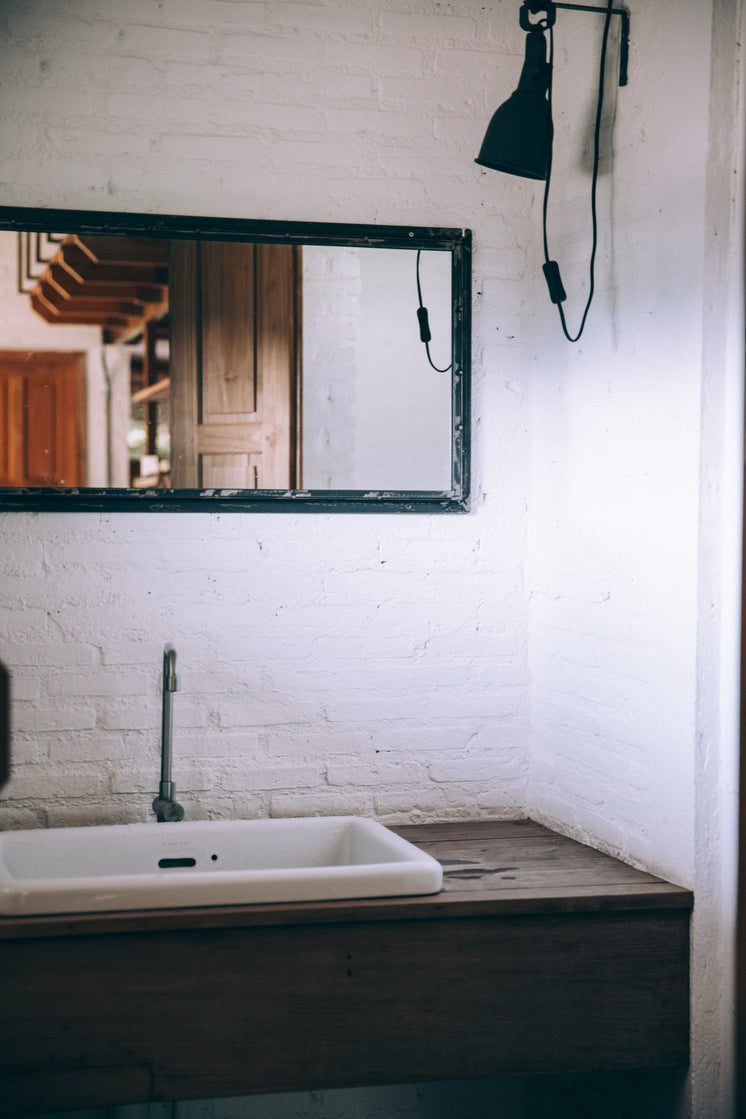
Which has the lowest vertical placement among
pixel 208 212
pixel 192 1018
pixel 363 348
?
pixel 192 1018

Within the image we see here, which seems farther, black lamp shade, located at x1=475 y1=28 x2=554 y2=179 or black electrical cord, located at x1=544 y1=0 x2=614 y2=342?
black electrical cord, located at x1=544 y1=0 x2=614 y2=342

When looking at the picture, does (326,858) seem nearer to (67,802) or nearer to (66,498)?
(67,802)

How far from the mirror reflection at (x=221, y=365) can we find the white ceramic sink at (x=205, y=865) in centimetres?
69

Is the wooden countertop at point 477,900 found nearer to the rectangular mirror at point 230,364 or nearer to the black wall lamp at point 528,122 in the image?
the rectangular mirror at point 230,364

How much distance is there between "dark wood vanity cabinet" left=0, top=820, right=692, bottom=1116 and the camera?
5.20ft

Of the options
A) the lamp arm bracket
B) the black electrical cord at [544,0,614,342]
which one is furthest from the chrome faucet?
the lamp arm bracket

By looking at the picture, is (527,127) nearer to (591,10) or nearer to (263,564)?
(591,10)

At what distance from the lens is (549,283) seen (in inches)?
81.4

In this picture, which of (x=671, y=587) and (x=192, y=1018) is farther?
(x=671, y=587)

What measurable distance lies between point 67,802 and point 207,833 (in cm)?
30

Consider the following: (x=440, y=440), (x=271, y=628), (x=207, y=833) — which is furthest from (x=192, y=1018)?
(x=440, y=440)

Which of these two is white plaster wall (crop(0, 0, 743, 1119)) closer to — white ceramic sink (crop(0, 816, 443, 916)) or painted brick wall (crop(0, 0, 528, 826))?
painted brick wall (crop(0, 0, 528, 826))

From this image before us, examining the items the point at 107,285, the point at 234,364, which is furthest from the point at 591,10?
the point at 107,285

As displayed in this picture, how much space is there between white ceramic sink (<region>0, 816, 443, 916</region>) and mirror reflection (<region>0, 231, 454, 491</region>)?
686mm
